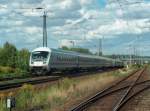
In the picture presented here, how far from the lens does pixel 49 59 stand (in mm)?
52719

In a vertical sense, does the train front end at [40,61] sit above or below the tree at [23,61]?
above

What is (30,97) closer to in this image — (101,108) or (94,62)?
(101,108)

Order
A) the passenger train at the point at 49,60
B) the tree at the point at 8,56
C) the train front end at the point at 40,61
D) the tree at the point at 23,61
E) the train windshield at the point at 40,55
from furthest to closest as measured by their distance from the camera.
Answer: the tree at the point at 8,56, the tree at the point at 23,61, the train windshield at the point at 40,55, the passenger train at the point at 49,60, the train front end at the point at 40,61

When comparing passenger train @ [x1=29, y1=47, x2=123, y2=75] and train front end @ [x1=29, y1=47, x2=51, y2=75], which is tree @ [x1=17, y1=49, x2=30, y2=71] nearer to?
passenger train @ [x1=29, y1=47, x2=123, y2=75]

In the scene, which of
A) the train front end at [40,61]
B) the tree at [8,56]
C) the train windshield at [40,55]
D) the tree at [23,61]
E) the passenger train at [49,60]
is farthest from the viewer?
the tree at [8,56]

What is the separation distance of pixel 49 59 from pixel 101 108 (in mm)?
33527

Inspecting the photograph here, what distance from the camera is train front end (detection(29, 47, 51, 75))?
52.6 meters

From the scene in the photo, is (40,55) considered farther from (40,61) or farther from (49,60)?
(49,60)

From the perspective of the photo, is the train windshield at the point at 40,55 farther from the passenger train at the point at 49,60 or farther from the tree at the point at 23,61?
→ the tree at the point at 23,61

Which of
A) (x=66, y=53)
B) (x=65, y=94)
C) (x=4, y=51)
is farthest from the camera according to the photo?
(x=4, y=51)

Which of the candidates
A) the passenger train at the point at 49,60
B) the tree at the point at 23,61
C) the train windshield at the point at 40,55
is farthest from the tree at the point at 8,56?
the train windshield at the point at 40,55

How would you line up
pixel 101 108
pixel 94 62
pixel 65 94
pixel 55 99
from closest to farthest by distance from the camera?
pixel 101 108 → pixel 55 99 → pixel 65 94 → pixel 94 62

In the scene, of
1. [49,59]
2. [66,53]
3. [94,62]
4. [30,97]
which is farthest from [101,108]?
[94,62]

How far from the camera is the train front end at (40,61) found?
52594 millimetres
